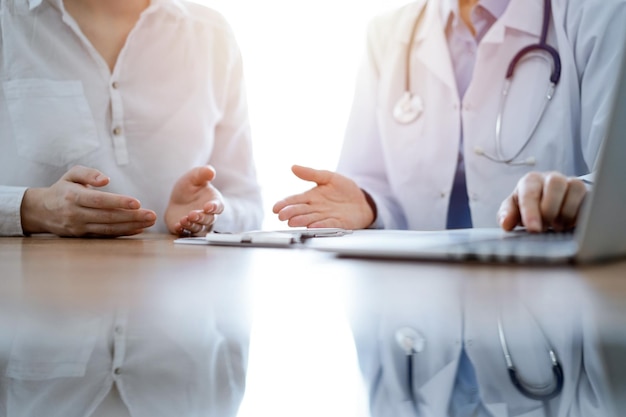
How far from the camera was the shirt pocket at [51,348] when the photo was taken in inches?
8.0

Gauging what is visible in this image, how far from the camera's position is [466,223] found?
130 cm

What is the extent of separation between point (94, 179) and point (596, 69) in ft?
3.12

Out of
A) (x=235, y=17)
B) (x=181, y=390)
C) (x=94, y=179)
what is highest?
(x=235, y=17)

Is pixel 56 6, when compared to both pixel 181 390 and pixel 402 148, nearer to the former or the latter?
pixel 402 148

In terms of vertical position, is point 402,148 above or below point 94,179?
above

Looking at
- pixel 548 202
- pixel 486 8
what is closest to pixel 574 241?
pixel 548 202

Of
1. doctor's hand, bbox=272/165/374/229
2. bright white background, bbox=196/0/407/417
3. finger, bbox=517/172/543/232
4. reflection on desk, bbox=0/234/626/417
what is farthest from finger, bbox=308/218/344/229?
bright white background, bbox=196/0/407/417

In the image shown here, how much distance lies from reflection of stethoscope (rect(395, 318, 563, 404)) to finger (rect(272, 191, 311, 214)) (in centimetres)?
72

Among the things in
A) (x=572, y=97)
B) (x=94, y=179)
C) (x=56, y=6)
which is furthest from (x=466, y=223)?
(x=56, y=6)

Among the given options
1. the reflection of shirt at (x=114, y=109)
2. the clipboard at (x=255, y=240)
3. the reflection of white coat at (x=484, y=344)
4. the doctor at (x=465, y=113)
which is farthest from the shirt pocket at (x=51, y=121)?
the reflection of white coat at (x=484, y=344)

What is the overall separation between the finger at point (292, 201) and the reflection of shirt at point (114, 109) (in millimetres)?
190

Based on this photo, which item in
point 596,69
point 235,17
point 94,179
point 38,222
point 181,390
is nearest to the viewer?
point 181,390

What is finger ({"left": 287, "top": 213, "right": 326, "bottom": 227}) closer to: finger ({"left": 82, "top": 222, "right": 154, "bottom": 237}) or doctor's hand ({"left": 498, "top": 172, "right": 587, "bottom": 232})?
finger ({"left": 82, "top": 222, "right": 154, "bottom": 237})

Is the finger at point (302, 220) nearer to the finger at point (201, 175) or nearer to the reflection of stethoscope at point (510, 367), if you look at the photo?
the finger at point (201, 175)
